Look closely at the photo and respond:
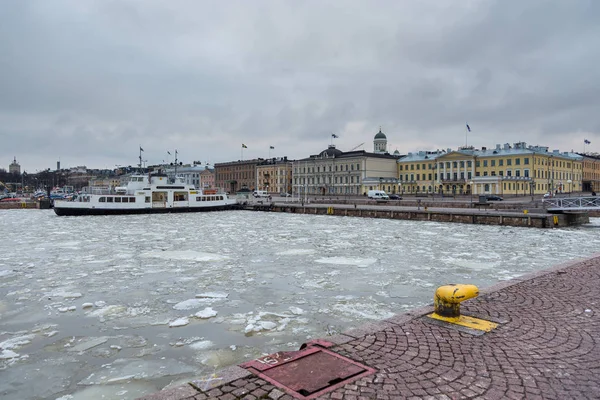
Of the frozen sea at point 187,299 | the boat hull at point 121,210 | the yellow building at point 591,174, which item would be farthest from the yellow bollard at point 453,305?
the yellow building at point 591,174

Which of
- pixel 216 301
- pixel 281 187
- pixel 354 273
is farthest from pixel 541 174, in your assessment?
pixel 216 301

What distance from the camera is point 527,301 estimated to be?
26.9 feet

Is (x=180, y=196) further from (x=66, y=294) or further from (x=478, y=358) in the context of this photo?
(x=478, y=358)

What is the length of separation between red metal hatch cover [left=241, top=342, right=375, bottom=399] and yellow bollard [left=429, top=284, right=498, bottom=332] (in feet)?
8.46

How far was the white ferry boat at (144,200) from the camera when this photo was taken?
49.5m

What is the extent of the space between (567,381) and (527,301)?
376cm

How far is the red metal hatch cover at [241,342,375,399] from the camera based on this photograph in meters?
4.70

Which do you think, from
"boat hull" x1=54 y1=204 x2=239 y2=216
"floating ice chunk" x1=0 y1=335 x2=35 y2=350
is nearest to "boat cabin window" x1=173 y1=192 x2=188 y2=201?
"boat hull" x1=54 y1=204 x2=239 y2=216

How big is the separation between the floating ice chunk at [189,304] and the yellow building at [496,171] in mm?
73167

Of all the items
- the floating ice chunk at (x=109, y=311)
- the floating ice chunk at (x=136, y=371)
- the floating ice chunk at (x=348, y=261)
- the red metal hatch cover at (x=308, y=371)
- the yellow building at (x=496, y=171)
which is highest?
the yellow building at (x=496, y=171)

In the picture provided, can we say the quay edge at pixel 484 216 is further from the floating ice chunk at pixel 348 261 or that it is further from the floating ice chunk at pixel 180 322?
the floating ice chunk at pixel 180 322

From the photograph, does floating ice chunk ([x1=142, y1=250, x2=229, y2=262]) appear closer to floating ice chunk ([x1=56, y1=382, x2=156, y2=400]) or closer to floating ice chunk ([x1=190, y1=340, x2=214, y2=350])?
floating ice chunk ([x1=190, y1=340, x2=214, y2=350])

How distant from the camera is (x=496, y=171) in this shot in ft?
271

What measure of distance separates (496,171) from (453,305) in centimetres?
8455
